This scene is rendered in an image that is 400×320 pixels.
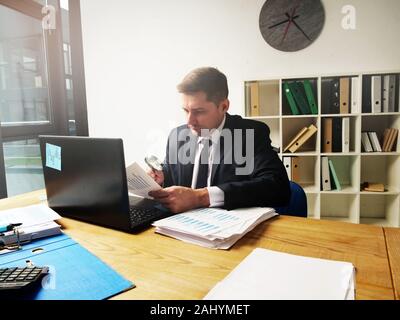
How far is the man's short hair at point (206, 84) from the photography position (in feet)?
4.71

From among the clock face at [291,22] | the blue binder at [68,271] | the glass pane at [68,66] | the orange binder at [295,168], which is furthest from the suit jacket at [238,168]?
the glass pane at [68,66]

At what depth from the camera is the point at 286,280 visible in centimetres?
65

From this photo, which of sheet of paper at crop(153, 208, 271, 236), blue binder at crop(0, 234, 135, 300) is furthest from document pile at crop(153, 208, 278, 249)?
blue binder at crop(0, 234, 135, 300)

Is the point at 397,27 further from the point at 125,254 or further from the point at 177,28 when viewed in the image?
the point at 125,254

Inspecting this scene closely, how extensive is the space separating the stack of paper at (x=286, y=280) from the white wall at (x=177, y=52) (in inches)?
94.3

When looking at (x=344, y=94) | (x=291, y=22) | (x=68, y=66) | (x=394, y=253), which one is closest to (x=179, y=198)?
(x=394, y=253)

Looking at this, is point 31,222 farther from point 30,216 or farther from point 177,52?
point 177,52

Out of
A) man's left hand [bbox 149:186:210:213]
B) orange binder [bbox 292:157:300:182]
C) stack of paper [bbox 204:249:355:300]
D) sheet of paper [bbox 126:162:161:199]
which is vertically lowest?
orange binder [bbox 292:157:300:182]

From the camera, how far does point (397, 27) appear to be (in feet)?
8.89

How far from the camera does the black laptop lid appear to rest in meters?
0.98

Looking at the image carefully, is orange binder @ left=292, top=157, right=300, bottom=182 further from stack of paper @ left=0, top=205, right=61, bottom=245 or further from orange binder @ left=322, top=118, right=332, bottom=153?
stack of paper @ left=0, top=205, right=61, bottom=245

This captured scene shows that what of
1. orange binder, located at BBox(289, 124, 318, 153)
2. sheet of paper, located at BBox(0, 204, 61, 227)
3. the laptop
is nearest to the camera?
the laptop
